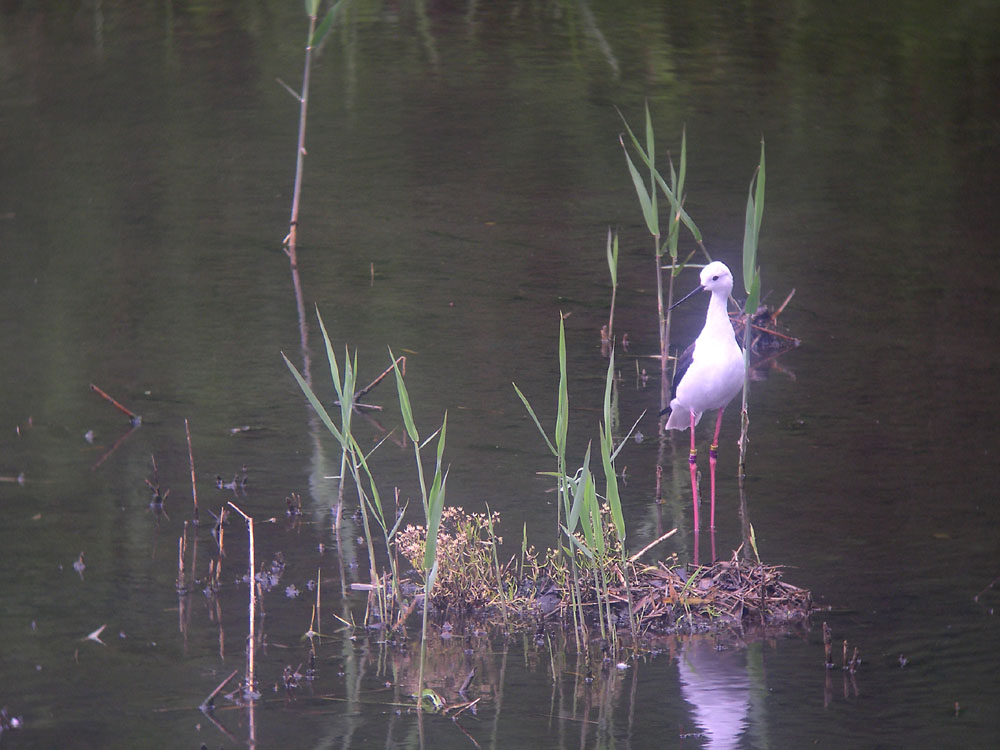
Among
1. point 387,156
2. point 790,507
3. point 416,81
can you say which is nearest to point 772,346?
point 790,507

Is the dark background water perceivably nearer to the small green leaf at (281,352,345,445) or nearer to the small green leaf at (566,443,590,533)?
the small green leaf at (566,443,590,533)

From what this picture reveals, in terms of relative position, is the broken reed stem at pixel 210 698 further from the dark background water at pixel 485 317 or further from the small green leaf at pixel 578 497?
the small green leaf at pixel 578 497

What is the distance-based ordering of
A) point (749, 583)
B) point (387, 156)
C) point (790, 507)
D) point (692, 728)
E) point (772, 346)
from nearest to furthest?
point (692, 728) < point (749, 583) < point (790, 507) < point (772, 346) < point (387, 156)

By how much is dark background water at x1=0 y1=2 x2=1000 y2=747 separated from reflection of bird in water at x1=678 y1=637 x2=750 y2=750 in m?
0.01

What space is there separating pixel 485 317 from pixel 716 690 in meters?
4.91

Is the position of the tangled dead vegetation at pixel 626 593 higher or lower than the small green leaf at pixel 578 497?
lower

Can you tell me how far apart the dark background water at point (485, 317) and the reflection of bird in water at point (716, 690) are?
15 millimetres

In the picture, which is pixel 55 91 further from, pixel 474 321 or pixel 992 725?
pixel 992 725

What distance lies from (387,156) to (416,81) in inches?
108

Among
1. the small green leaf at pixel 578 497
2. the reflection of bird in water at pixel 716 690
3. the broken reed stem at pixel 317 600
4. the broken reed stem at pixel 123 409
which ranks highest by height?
the small green leaf at pixel 578 497

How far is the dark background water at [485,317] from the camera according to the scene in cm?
500

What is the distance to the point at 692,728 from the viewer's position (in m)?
4.67

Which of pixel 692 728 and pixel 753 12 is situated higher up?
pixel 753 12

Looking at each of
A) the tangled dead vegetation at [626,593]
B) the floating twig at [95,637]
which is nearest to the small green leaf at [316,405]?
the tangled dead vegetation at [626,593]
